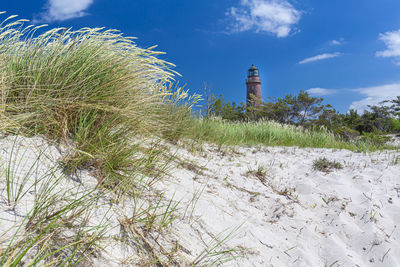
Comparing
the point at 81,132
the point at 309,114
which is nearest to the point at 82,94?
the point at 81,132

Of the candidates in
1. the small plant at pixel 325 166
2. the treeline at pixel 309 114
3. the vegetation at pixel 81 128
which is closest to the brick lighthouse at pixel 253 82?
the treeline at pixel 309 114

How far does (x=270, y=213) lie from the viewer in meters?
2.44

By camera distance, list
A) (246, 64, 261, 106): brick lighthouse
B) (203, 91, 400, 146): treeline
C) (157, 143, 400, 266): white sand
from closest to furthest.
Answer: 1. (157, 143, 400, 266): white sand
2. (203, 91, 400, 146): treeline
3. (246, 64, 261, 106): brick lighthouse

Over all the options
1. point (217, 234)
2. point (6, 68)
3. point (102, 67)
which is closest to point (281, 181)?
point (217, 234)

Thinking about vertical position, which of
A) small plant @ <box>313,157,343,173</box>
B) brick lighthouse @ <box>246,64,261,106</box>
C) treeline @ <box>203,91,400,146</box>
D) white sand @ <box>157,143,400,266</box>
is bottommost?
white sand @ <box>157,143,400,266</box>

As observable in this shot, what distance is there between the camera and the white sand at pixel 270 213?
1619 mm

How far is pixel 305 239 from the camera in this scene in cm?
214

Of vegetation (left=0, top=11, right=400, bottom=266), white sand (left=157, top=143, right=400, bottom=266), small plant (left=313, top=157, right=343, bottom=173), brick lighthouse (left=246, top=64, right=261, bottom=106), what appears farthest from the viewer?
brick lighthouse (left=246, top=64, right=261, bottom=106)

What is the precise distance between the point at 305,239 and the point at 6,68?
3.01m

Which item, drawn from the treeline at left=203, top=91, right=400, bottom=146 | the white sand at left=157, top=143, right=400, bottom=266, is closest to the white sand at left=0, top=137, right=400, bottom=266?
the white sand at left=157, top=143, right=400, bottom=266

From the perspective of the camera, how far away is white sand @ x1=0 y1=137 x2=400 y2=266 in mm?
1619

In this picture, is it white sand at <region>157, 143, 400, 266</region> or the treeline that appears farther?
the treeline

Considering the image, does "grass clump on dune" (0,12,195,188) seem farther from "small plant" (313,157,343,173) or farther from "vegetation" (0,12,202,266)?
"small plant" (313,157,343,173)

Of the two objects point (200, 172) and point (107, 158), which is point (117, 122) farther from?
point (200, 172)
